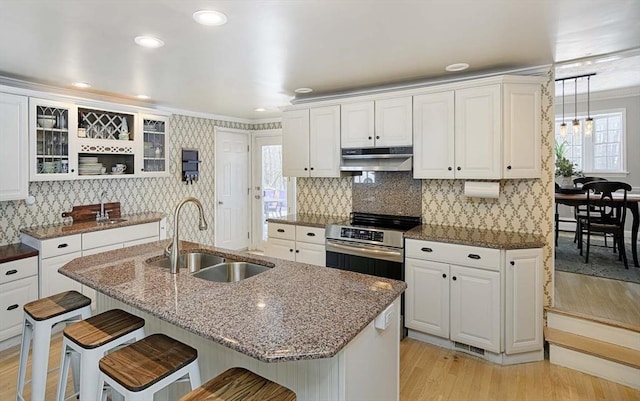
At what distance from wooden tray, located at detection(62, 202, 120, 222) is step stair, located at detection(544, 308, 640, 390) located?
4720 millimetres

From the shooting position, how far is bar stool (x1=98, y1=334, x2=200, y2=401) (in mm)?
1384

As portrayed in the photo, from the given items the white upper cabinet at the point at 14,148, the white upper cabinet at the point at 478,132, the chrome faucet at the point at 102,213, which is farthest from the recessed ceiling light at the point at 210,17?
the chrome faucet at the point at 102,213

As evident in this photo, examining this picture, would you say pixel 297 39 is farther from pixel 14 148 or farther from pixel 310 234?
pixel 14 148

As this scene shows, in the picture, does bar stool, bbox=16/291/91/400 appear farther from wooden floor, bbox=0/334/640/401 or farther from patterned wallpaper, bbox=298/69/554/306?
patterned wallpaper, bbox=298/69/554/306

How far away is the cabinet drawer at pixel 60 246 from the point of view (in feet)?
10.7

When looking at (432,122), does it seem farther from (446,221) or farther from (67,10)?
(67,10)

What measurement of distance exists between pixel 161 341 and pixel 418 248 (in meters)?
2.19

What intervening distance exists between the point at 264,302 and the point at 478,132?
242cm

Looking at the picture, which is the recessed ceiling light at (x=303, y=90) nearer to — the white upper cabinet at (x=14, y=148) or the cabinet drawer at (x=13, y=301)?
the white upper cabinet at (x=14, y=148)

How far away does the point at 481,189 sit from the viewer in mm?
3162

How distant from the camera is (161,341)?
166 centimetres

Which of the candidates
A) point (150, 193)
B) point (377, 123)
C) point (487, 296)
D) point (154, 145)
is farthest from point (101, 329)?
point (150, 193)

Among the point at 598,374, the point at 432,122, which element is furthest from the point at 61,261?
the point at 598,374

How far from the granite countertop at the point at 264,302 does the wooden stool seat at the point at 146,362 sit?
7.6 inches
